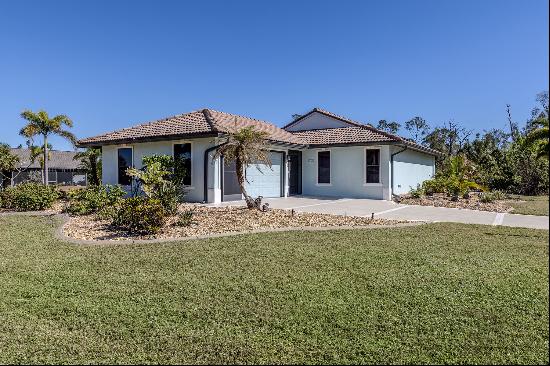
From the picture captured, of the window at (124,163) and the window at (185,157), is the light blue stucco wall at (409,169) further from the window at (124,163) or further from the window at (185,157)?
the window at (124,163)

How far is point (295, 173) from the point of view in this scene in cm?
2302

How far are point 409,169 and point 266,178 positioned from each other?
9.61 metres

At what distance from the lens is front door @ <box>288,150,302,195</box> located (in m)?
22.7

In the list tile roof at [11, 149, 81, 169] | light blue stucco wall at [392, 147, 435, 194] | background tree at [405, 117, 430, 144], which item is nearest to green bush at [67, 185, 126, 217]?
light blue stucco wall at [392, 147, 435, 194]

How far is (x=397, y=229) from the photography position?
1008cm

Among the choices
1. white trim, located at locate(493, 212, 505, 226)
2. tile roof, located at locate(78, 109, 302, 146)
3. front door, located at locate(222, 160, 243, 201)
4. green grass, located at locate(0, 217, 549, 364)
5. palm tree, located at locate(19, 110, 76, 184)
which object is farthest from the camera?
palm tree, located at locate(19, 110, 76, 184)

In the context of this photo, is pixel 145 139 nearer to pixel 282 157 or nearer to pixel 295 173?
pixel 282 157

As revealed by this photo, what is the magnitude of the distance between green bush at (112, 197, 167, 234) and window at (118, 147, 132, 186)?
10.3 m

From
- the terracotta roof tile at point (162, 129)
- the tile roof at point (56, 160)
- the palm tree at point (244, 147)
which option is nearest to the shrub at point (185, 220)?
the palm tree at point (244, 147)

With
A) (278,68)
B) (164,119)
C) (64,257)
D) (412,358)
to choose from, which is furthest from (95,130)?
(412,358)

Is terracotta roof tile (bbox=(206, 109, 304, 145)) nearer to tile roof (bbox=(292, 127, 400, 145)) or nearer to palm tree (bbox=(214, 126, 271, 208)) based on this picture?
tile roof (bbox=(292, 127, 400, 145))

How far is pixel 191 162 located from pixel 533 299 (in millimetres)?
15011

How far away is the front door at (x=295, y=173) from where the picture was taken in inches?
893

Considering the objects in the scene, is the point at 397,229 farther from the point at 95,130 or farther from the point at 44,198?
the point at 95,130
